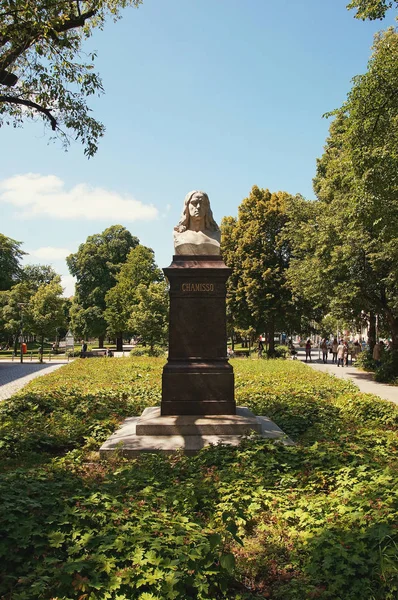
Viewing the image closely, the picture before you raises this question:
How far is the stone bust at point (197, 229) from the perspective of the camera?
880 cm

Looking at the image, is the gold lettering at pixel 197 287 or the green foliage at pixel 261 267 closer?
the gold lettering at pixel 197 287

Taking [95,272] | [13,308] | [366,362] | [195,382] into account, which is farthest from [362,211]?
[95,272]

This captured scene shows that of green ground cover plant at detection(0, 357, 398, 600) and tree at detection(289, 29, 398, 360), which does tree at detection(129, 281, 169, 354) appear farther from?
green ground cover plant at detection(0, 357, 398, 600)

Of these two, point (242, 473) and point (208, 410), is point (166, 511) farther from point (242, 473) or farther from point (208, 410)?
point (208, 410)

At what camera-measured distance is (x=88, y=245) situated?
194 feet

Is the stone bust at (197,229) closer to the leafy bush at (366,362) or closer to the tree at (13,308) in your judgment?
→ the leafy bush at (366,362)

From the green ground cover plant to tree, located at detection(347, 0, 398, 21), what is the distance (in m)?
9.73

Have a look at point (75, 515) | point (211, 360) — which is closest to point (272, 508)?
point (75, 515)

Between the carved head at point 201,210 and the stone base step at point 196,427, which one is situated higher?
the carved head at point 201,210

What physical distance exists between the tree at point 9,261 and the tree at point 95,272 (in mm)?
6476

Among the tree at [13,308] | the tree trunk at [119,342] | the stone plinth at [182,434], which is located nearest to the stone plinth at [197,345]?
the stone plinth at [182,434]

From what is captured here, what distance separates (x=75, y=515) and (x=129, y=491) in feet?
3.11

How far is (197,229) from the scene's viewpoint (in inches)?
357

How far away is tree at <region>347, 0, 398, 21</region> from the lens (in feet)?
36.7
